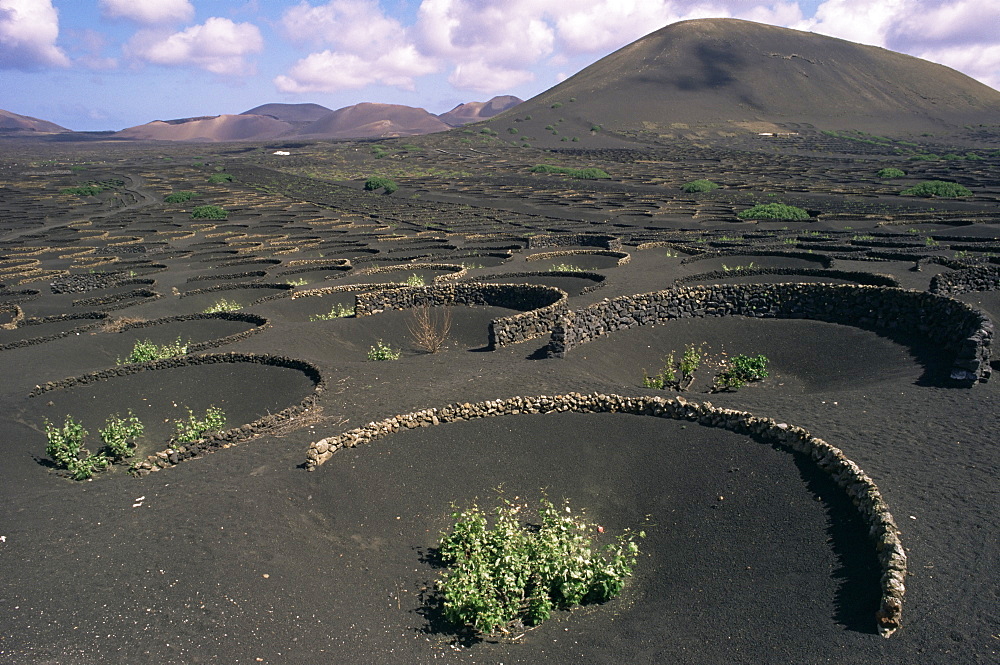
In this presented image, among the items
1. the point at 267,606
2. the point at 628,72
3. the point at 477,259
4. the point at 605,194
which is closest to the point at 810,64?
the point at 628,72

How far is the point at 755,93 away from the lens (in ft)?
524

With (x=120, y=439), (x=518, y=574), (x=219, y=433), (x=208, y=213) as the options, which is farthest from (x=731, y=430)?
(x=208, y=213)

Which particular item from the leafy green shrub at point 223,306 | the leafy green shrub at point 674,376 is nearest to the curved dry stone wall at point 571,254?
the leafy green shrub at point 223,306

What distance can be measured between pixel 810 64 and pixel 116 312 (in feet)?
613

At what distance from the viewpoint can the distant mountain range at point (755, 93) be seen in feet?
486

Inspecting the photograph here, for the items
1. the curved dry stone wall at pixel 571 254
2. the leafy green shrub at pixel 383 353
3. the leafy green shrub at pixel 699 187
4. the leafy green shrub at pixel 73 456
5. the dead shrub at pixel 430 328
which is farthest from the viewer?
the leafy green shrub at pixel 699 187

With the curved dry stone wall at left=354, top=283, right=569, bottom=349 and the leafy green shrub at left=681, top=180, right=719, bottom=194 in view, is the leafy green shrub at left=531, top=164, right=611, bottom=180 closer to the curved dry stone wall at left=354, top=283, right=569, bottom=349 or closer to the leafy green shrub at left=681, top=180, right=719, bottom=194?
the leafy green shrub at left=681, top=180, right=719, bottom=194

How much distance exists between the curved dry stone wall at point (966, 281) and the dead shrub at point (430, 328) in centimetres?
1701

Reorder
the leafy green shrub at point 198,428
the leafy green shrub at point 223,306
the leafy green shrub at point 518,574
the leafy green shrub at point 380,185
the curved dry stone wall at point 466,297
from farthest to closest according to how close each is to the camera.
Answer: the leafy green shrub at point 380,185 < the leafy green shrub at point 223,306 < the curved dry stone wall at point 466,297 < the leafy green shrub at point 198,428 < the leafy green shrub at point 518,574

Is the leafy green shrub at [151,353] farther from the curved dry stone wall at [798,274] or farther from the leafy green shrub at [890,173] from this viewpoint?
the leafy green shrub at [890,173]

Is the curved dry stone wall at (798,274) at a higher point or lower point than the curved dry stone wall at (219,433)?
higher

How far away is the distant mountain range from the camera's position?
486 ft

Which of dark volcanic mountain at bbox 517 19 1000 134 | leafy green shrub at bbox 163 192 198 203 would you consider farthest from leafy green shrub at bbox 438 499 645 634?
dark volcanic mountain at bbox 517 19 1000 134

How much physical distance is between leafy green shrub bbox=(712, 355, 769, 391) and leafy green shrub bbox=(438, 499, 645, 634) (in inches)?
351
